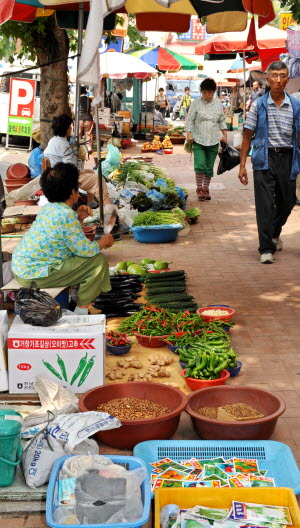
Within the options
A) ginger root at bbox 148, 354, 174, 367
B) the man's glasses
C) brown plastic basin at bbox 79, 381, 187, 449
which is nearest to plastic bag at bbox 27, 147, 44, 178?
the man's glasses

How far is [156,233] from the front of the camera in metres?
9.75

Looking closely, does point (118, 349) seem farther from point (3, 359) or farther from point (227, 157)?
point (227, 157)

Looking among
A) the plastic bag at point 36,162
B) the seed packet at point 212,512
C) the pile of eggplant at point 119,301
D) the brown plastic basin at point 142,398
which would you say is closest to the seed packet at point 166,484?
the seed packet at point 212,512

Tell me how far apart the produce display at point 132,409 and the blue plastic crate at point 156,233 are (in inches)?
204

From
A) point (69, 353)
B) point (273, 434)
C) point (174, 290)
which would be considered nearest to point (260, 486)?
point (273, 434)

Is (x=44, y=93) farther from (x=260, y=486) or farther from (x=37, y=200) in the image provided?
(x=260, y=486)

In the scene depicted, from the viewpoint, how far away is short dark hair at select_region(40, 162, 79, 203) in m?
5.76

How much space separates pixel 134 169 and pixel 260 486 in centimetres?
994

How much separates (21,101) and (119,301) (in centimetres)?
1484

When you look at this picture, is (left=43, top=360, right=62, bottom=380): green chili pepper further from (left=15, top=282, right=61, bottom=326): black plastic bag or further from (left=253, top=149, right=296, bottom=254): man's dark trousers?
(left=253, top=149, right=296, bottom=254): man's dark trousers

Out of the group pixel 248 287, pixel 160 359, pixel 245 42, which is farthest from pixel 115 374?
pixel 245 42

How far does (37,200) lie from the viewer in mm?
11180

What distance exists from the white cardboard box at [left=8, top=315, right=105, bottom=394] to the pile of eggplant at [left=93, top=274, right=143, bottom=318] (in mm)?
1908

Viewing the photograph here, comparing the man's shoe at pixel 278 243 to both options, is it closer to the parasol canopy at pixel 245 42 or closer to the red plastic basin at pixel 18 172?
the red plastic basin at pixel 18 172
